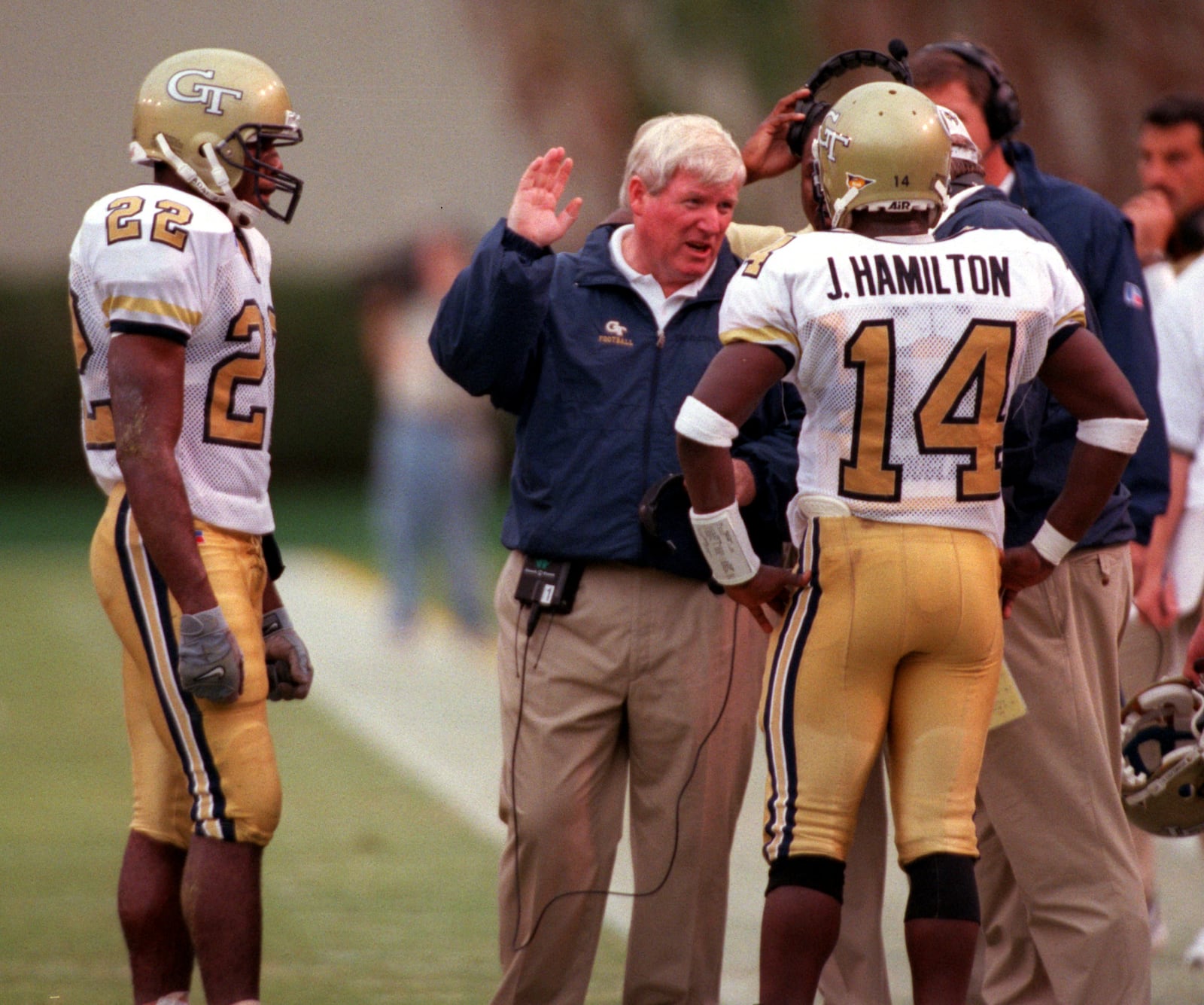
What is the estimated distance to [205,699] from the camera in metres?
3.63

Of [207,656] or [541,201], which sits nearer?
[207,656]

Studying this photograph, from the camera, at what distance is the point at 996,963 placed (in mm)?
4340

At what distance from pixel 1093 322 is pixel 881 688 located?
1.07 meters

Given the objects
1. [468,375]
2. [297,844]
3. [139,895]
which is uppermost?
[468,375]

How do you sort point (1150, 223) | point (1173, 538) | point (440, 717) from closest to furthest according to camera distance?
point (1173, 538) < point (1150, 223) < point (440, 717)

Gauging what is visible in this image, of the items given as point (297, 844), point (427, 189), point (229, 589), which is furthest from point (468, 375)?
point (427, 189)

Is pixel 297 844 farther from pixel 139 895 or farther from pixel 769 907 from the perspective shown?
pixel 769 907

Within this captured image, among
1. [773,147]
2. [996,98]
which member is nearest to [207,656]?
[773,147]

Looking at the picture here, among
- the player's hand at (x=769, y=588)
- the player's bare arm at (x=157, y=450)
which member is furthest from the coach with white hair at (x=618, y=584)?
the player's bare arm at (x=157, y=450)

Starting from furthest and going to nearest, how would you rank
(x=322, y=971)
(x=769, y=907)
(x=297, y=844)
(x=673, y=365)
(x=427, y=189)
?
(x=427, y=189)
(x=297, y=844)
(x=322, y=971)
(x=673, y=365)
(x=769, y=907)

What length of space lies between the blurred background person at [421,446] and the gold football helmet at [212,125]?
Result: 7.17 m

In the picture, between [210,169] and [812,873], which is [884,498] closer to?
[812,873]

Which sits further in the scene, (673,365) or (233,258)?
(673,365)

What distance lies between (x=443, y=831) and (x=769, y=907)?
3372 millimetres
